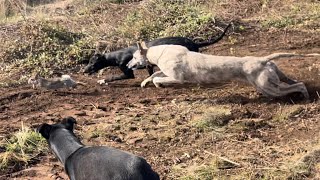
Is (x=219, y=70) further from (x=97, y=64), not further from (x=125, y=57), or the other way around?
(x=97, y=64)

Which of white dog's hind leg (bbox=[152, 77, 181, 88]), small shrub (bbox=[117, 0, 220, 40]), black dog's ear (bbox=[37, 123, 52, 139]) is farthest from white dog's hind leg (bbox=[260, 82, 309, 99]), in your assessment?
small shrub (bbox=[117, 0, 220, 40])

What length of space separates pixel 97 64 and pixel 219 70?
9.96ft

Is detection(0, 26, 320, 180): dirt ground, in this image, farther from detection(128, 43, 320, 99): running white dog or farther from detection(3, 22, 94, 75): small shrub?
detection(3, 22, 94, 75): small shrub

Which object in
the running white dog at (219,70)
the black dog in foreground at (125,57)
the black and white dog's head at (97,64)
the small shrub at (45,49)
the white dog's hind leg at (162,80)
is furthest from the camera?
the small shrub at (45,49)

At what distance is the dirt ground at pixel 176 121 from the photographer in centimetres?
568

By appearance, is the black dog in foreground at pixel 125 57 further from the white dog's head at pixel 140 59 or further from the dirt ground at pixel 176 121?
the white dog's head at pixel 140 59

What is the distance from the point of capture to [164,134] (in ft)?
20.9

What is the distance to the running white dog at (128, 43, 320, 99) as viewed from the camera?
7.08 meters

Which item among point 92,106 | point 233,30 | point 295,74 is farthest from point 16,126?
point 233,30

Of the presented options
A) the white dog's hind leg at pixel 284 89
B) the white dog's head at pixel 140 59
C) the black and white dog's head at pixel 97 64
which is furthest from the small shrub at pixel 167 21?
the white dog's hind leg at pixel 284 89

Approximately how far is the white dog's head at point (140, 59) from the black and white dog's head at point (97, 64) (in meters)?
1.01

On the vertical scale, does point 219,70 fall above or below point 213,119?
above

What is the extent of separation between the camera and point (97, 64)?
961 cm

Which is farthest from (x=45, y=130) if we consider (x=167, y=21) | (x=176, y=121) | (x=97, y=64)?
(x=167, y=21)
